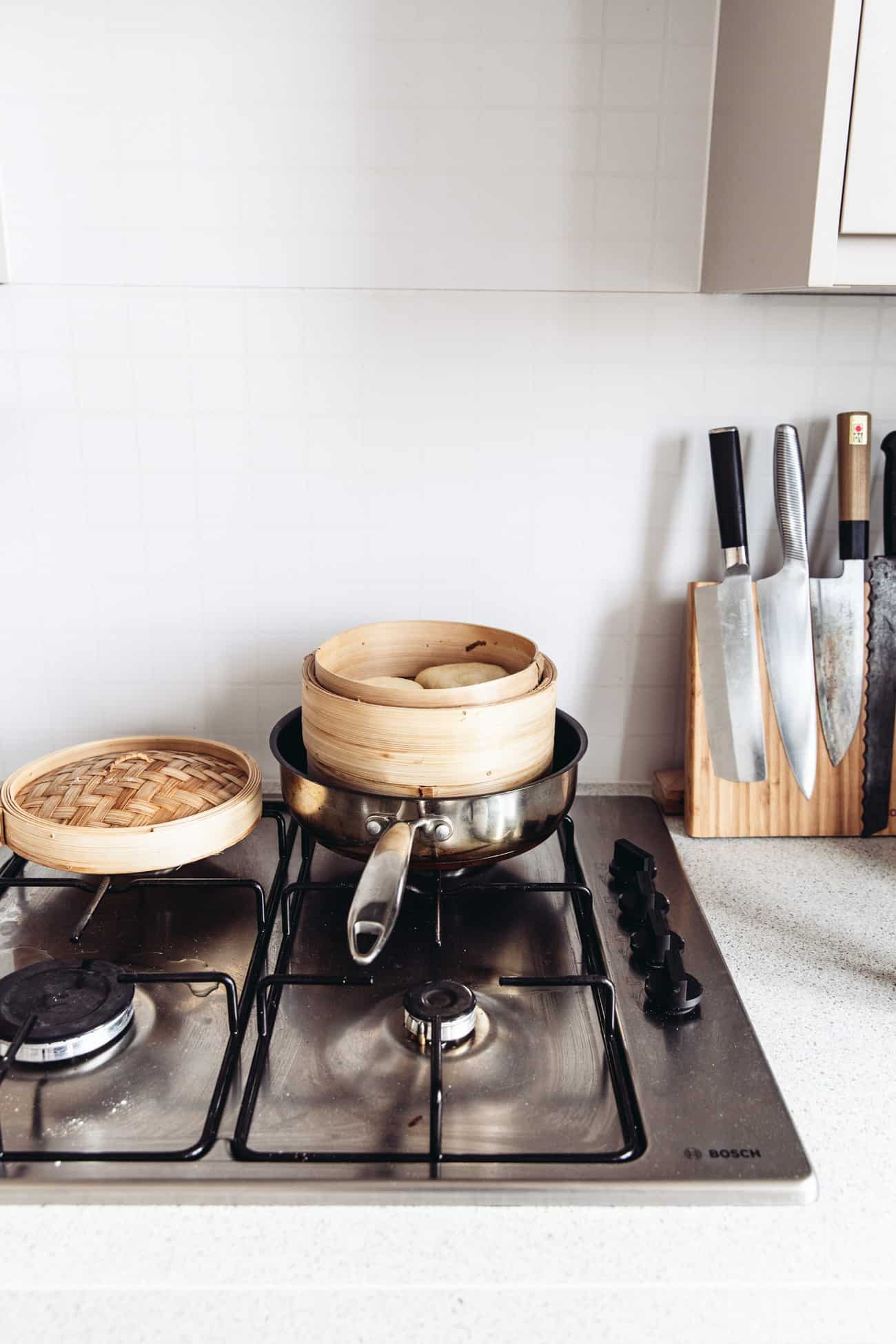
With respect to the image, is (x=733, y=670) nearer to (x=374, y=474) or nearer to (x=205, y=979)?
(x=374, y=474)

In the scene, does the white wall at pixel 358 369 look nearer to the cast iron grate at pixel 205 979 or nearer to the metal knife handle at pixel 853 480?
the metal knife handle at pixel 853 480

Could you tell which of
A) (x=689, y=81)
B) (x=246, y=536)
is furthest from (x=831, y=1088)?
(x=689, y=81)

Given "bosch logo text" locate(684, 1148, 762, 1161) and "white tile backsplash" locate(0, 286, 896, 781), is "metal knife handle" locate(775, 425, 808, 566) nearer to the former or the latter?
Answer: "white tile backsplash" locate(0, 286, 896, 781)

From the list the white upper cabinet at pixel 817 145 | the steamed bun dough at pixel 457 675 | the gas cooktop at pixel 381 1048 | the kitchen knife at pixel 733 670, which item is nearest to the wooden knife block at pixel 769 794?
the kitchen knife at pixel 733 670

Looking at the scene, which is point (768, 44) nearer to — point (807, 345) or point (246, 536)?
point (807, 345)

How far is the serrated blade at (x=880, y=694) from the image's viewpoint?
1.11 metres

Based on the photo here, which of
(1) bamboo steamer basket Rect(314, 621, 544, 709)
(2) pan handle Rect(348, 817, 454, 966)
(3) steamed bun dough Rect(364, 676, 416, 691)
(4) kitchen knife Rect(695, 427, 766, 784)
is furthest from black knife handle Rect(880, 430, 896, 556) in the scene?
(2) pan handle Rect(348, 817, 454, 966)

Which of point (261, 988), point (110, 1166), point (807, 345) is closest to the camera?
point (110, 1166)

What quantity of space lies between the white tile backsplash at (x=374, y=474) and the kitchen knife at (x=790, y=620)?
0.05 metres

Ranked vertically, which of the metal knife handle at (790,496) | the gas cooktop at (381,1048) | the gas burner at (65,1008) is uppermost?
the metal knife handle at (790,496)

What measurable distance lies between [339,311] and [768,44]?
0.45 metres

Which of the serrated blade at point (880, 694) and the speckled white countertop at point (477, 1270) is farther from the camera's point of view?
the serrated blade at point (880, 694)

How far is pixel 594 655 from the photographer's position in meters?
1.19

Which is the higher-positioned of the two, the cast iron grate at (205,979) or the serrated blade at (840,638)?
the serrated blade at (840,638)
